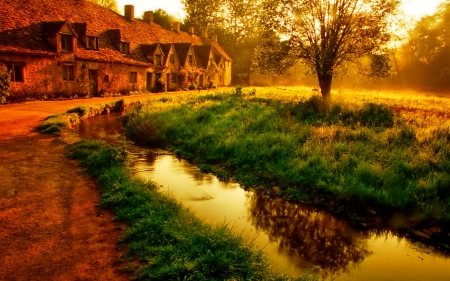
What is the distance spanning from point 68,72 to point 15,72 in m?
4.49

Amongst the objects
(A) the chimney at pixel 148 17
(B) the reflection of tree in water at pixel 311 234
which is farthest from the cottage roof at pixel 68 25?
(B) the reflection of tree in water at pixel 311 234

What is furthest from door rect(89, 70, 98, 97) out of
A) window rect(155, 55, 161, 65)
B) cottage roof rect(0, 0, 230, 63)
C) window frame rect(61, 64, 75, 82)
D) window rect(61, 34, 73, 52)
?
window rect(155, 55, 161, 65)

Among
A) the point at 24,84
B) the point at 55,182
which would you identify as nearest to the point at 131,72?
the point at 24,84

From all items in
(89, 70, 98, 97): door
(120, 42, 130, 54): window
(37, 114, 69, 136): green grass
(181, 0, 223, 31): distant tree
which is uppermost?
(181, 0, 223, 31): distant tree

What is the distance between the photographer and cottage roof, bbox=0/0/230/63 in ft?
73.4

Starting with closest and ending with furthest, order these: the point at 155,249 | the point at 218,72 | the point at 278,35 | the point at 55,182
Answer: the point at 155,249 < the point at 55,182 < the point at 278,35 < the point at 218,72

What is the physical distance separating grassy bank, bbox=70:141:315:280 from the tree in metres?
16.6

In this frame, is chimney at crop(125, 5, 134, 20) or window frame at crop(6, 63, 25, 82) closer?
window frame at crop(6, 63, 25, 82)

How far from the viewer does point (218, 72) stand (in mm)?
53750

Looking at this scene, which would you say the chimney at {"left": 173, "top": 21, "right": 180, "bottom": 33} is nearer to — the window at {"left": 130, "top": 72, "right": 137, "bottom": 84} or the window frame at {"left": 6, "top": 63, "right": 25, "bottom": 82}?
the window at {"left": 130, "top": 72, "right": 137, "bottom": 84}

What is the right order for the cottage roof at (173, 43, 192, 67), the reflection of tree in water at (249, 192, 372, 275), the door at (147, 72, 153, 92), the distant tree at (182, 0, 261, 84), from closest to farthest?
the reflection of tree in water at (249, 192, 372, 275) → the door at (147, 72, 153, 92) → the cottage roof at (173, 43, 192, 67) → the distant tree at (182, 0, 261, 84)

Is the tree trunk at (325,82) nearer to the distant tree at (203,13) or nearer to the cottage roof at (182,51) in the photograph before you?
the cottage roof at (182,51)

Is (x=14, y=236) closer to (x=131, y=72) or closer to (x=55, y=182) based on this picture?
(x=55, y=182)

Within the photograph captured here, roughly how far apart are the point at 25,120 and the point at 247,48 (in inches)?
2385
